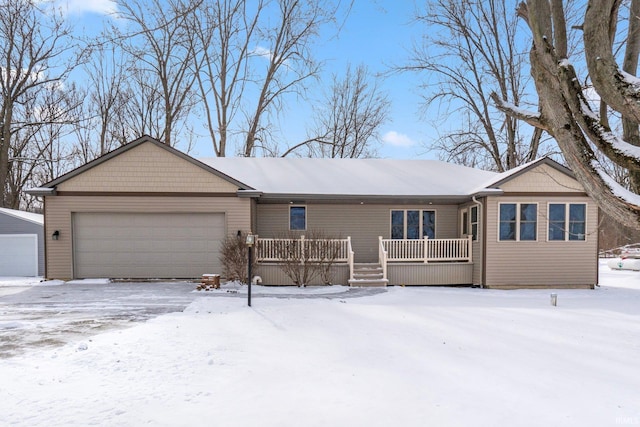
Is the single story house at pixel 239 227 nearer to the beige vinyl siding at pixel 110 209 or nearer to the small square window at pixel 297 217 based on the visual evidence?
the beige vinyl siding at pixel 110 209

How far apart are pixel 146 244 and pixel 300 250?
496 cm

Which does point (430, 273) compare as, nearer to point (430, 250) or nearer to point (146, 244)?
point (430, 250)

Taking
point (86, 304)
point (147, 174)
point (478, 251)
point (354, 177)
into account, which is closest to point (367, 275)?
point (478, 251)

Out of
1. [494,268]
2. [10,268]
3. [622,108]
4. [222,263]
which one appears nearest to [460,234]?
[494,268]

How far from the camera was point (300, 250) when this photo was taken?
35.3 feet

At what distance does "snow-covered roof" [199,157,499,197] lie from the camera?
11930 mm

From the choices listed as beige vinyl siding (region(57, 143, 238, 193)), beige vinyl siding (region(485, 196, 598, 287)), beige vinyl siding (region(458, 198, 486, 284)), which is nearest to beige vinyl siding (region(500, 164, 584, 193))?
beige vinyl siding (region(485, 196, 598, 287))

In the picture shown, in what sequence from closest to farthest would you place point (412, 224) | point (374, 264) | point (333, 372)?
1. point (333, 372)
2. point (374, 264)
3. point (412, 224)

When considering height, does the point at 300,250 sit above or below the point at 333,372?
above

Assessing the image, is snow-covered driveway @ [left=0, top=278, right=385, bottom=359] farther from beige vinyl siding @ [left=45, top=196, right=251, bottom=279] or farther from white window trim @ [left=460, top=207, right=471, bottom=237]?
white window trim @ [left=460, top=207, right=471, bottom=237]

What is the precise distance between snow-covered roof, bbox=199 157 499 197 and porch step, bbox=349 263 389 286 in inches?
95.5

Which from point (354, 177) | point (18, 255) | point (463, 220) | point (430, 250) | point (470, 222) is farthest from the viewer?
point (18, 255)

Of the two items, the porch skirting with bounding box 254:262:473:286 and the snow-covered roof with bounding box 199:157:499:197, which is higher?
the snow-covered roof with bounding box 199:157:499:197

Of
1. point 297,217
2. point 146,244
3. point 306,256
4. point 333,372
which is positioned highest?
point 297,217
